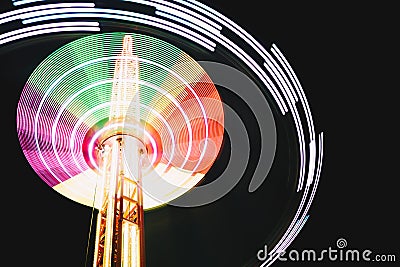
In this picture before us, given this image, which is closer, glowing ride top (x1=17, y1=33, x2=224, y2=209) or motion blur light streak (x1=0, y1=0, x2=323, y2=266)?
motion blur light streak (x1=0, y1=0, x2=323, y2=266)

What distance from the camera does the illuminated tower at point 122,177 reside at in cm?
569

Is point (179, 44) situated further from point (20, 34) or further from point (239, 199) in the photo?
point (239, 199)

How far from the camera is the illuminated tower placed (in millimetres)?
5688

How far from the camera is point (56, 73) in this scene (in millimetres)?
6355

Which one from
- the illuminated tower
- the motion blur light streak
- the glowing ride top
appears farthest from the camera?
the glowing ride top

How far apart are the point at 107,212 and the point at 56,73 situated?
1.82m

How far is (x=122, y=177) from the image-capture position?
249 inches

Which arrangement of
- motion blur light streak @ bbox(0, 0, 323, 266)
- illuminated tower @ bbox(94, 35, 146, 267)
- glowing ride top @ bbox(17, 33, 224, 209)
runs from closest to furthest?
motion blur light streak @ bbox(0, 0, 323, 266) → illuminated tower @ bbox(94, 35, 146, 267) → glowing ride top @ bbox(17, 33, 224, 209)

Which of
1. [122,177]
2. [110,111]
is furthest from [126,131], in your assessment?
[122,177]

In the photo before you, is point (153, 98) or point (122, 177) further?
point (153, 98)

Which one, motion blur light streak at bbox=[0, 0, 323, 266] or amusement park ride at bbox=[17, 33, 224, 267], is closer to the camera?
motion blur light streak at bbox=[0, 0, 323, 266]

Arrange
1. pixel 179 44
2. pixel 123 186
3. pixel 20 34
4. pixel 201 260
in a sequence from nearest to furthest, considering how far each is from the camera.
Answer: pixel 20 34, pixel 179 44, pixel 123 186, pixel 201 260

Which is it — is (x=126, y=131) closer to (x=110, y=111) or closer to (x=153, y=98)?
(x=110, y=111)

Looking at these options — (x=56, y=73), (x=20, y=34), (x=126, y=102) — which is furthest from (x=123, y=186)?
(x=20, y=34)
